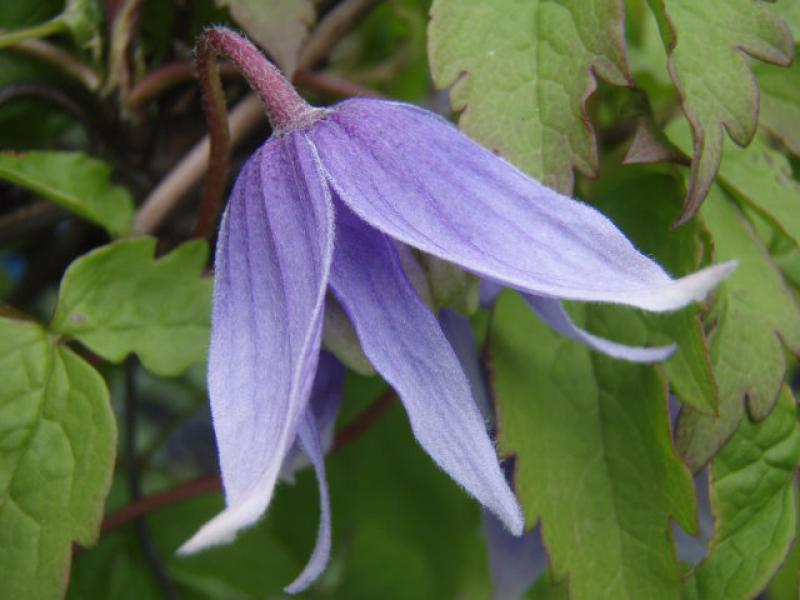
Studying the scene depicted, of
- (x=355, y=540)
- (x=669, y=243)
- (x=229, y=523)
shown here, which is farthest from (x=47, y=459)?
(x=355, y=540)

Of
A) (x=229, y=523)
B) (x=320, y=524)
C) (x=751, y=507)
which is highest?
(x=229, y=523)

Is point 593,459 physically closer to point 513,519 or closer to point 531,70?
point 513,519

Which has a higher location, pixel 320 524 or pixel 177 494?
pixel 320 524

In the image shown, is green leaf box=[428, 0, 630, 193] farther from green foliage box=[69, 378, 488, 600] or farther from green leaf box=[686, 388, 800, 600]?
green foliage box=[69, 378, 488, 600]

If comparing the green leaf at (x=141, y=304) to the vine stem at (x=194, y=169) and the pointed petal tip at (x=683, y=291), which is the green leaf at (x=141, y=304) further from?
the pointed petal tip at (x=683, y=291)

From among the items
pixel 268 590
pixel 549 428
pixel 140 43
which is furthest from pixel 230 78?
pixel 268 590

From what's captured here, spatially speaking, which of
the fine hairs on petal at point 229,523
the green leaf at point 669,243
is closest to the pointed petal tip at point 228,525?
the fine hairs on petal at point 229,523
